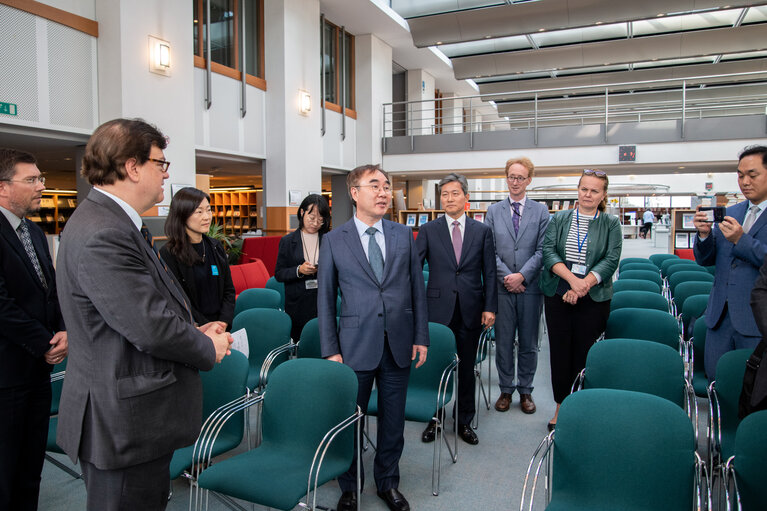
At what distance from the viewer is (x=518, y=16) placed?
1040 cm

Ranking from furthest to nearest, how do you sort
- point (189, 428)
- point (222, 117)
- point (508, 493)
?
point (222, 117)
point (508, 493)
point (189, 428)

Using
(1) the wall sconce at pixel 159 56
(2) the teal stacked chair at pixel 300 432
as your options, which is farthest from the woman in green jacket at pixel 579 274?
(1) the wall sconce at pixel 159 56

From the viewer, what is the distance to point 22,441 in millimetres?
2199

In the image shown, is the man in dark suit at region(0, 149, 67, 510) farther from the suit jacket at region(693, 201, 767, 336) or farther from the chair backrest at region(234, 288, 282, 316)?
the suit jacket at region(693, 201, 767, 336)

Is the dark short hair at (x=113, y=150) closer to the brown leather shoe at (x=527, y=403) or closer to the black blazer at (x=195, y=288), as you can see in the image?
the black blazer at (x=195, y=288)

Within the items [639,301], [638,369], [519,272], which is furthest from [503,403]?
[638,369]

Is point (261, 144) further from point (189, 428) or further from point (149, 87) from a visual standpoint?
point (189, 428)

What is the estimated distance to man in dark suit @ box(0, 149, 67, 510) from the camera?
2098mm

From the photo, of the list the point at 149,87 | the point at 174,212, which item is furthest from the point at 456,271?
the point at 149,87

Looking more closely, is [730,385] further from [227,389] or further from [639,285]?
[227,389]

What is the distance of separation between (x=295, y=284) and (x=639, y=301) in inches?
109

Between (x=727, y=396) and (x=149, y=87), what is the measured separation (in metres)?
6.71

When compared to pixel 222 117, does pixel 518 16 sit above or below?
above

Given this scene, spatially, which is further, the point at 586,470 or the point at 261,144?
the point at 261,144
